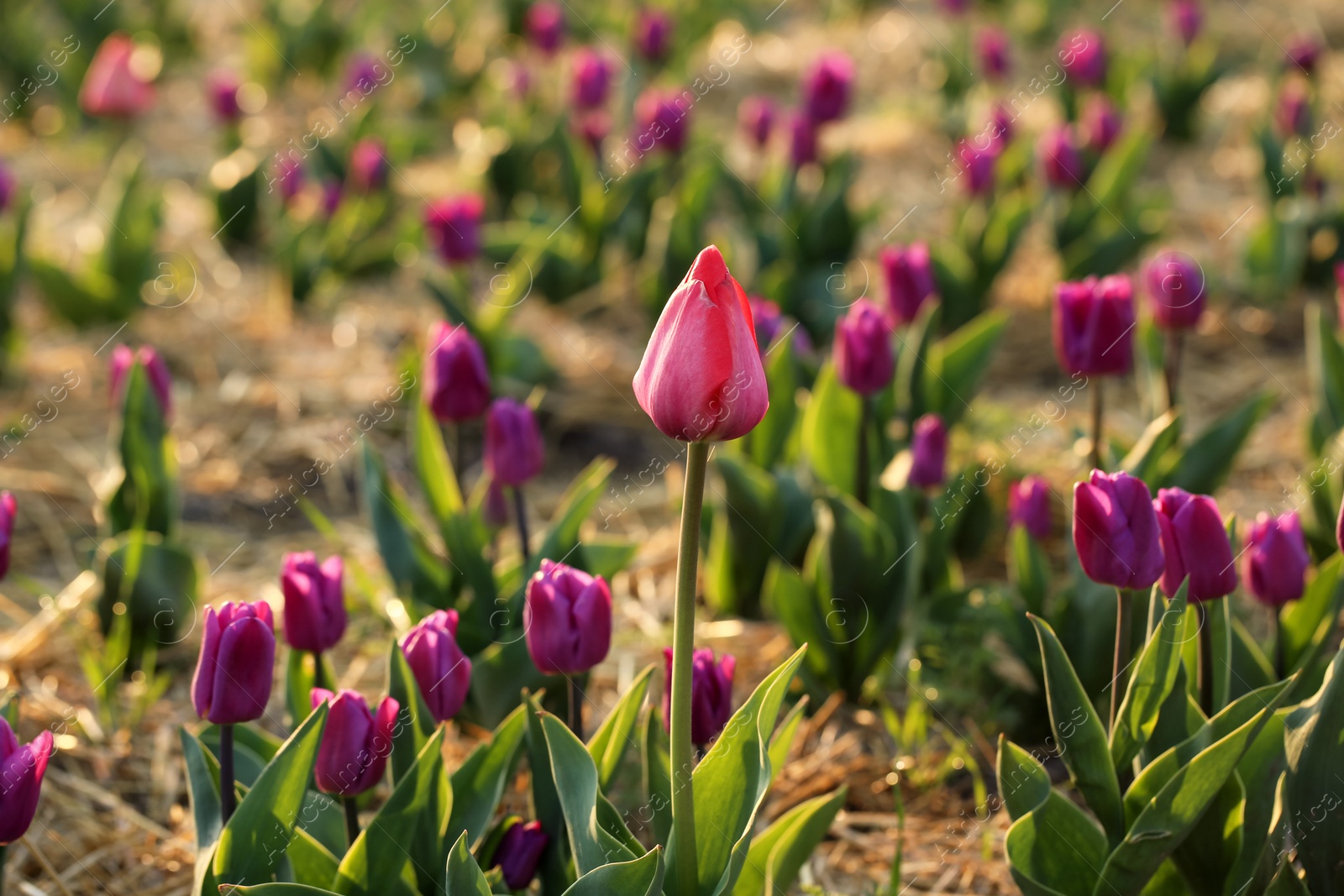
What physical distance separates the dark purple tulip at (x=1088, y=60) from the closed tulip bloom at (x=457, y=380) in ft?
9.87

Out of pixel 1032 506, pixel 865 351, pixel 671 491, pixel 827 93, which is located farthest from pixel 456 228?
pixel 1032 506

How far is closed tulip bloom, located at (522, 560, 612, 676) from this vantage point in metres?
1.54

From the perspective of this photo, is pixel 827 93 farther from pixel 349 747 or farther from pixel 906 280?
pixel 349 747

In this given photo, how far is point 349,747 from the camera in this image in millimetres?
1457

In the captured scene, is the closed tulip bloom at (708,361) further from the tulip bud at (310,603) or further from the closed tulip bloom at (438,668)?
the tulip bud at (310,603)

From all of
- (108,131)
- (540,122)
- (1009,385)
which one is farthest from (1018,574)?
(108,131)

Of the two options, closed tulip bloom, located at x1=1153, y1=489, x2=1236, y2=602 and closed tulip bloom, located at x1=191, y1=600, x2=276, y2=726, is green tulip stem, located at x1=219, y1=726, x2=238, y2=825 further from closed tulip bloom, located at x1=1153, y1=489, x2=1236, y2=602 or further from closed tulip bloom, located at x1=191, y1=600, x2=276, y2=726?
closed tulip bloom, located at x1=1153, y1=489, x2=1236, y2=602

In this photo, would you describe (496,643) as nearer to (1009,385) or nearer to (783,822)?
(783,822)

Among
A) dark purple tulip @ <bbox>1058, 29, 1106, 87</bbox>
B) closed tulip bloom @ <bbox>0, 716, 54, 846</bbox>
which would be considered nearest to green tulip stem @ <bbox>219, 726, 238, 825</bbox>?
closed tulip bloom @ <bbox>0, 716, 54, 846</bbox>

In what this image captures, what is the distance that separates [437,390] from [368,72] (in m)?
2.90

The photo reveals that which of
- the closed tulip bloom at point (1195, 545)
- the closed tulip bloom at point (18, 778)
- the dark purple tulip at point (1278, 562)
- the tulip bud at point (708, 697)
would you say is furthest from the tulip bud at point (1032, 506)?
the closed tulip bloom at point (18, 778)

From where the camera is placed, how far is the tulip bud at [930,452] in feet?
7.23

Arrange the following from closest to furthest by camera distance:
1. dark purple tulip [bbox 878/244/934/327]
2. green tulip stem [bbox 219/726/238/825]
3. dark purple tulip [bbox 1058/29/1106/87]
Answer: green tulip stem [bbox 219/726/238/825]
dark purple tulip [bbox 878/244/934/327]
dark purple tulip [bbox 1058/29/1106/87]

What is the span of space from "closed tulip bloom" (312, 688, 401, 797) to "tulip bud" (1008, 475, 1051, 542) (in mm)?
1200
